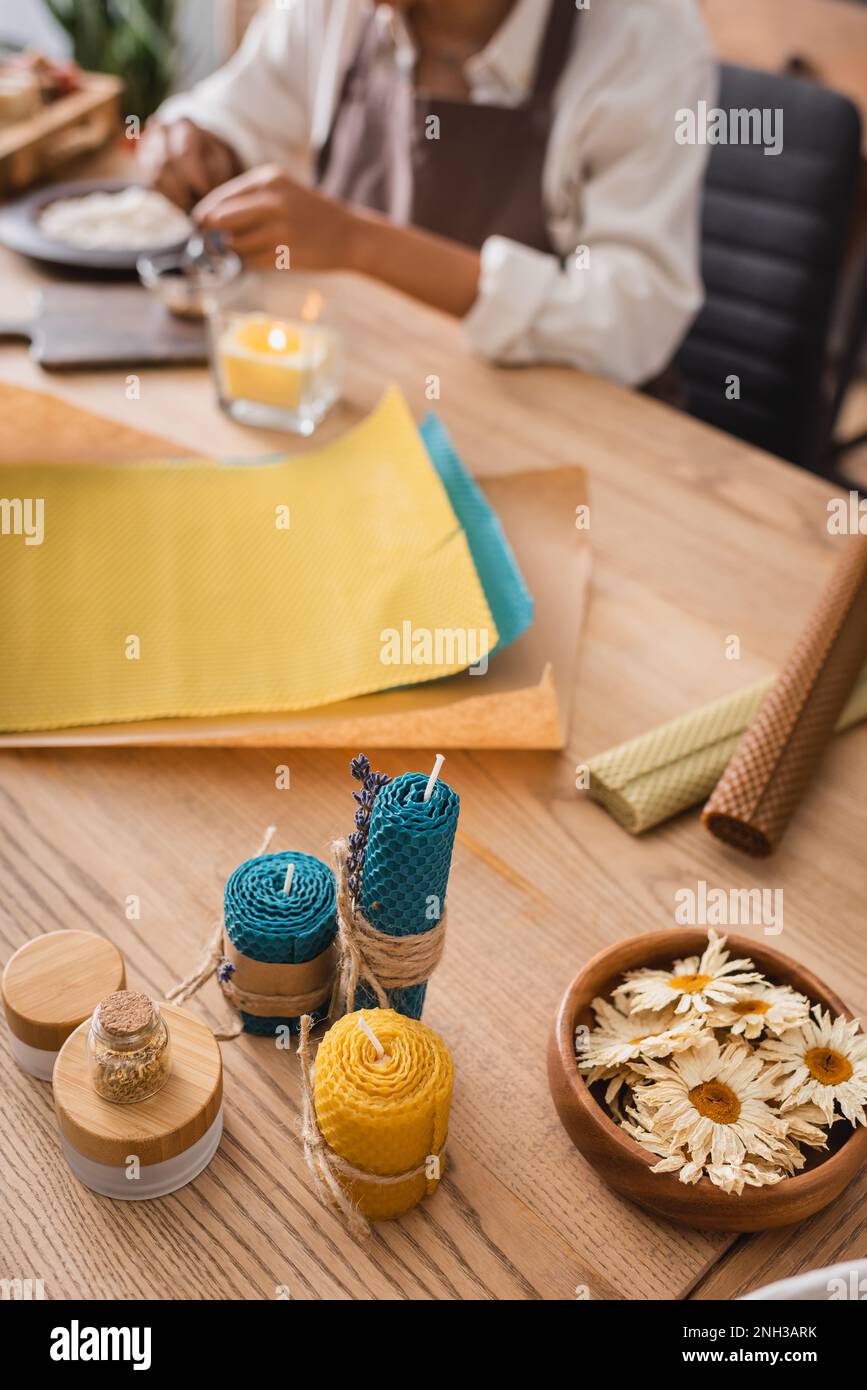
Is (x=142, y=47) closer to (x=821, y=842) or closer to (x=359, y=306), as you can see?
(x=359, y=306)

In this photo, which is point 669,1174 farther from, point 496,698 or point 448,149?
point 448,149

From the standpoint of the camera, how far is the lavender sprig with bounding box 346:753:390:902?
613 mm

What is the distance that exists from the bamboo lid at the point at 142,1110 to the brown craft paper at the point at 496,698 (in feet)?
0.98

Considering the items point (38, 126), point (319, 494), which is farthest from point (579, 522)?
point (38, 126)

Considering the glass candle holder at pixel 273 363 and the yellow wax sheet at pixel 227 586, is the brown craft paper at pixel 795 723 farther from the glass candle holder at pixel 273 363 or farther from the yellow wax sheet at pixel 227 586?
the glass candle holder at pixel 273 363

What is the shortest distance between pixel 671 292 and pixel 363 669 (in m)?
0.86

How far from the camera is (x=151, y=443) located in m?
1.18

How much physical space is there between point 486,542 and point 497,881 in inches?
13.6

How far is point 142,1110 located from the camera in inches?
23.1

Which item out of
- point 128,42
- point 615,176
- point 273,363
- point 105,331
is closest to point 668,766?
point 273,363

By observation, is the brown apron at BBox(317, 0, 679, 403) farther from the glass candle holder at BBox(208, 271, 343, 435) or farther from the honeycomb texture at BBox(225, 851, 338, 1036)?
the honeycomb texture at BBox(225, 851, 338, 1036)

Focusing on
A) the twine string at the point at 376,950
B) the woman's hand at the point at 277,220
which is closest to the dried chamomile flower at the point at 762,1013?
the twine string at the point at 376,950

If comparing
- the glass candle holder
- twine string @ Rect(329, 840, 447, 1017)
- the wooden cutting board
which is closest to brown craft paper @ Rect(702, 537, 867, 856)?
twine string @ Rect(329, 840, 447, 1017)

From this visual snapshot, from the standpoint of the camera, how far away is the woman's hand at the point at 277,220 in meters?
1.38
